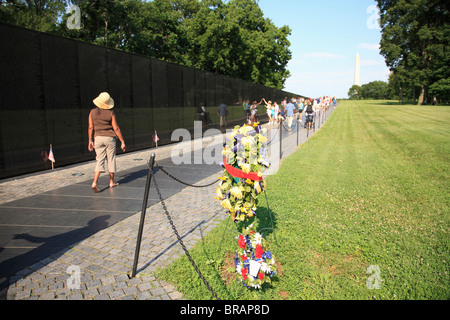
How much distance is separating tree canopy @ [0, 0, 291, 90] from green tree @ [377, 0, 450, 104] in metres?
20.2

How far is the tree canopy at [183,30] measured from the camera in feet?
89.3

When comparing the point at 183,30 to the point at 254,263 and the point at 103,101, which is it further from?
the point at 254,263

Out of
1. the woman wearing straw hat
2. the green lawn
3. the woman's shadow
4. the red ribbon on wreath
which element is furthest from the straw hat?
the red ribbon on wreath

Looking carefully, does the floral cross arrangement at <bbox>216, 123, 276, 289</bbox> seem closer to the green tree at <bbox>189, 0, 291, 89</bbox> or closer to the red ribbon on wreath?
the red ribbon on wreath

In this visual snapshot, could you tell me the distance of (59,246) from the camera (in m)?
4.11

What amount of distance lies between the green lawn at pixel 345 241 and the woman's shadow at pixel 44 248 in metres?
1.61

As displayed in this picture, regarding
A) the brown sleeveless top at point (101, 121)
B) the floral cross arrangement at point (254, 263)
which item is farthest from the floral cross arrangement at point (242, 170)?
the brown sleeveless top at point (101, 121)

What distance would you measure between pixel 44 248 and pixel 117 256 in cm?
106

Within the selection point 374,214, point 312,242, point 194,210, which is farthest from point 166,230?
point 374,214

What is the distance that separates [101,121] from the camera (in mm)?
6656

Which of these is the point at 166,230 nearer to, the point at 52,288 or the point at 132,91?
the point at 52,288

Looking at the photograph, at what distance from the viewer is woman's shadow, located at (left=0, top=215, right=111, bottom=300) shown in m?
3.45

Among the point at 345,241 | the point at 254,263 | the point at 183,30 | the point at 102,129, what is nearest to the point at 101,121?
the point at 102,129

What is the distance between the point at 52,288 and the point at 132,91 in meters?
10.3
